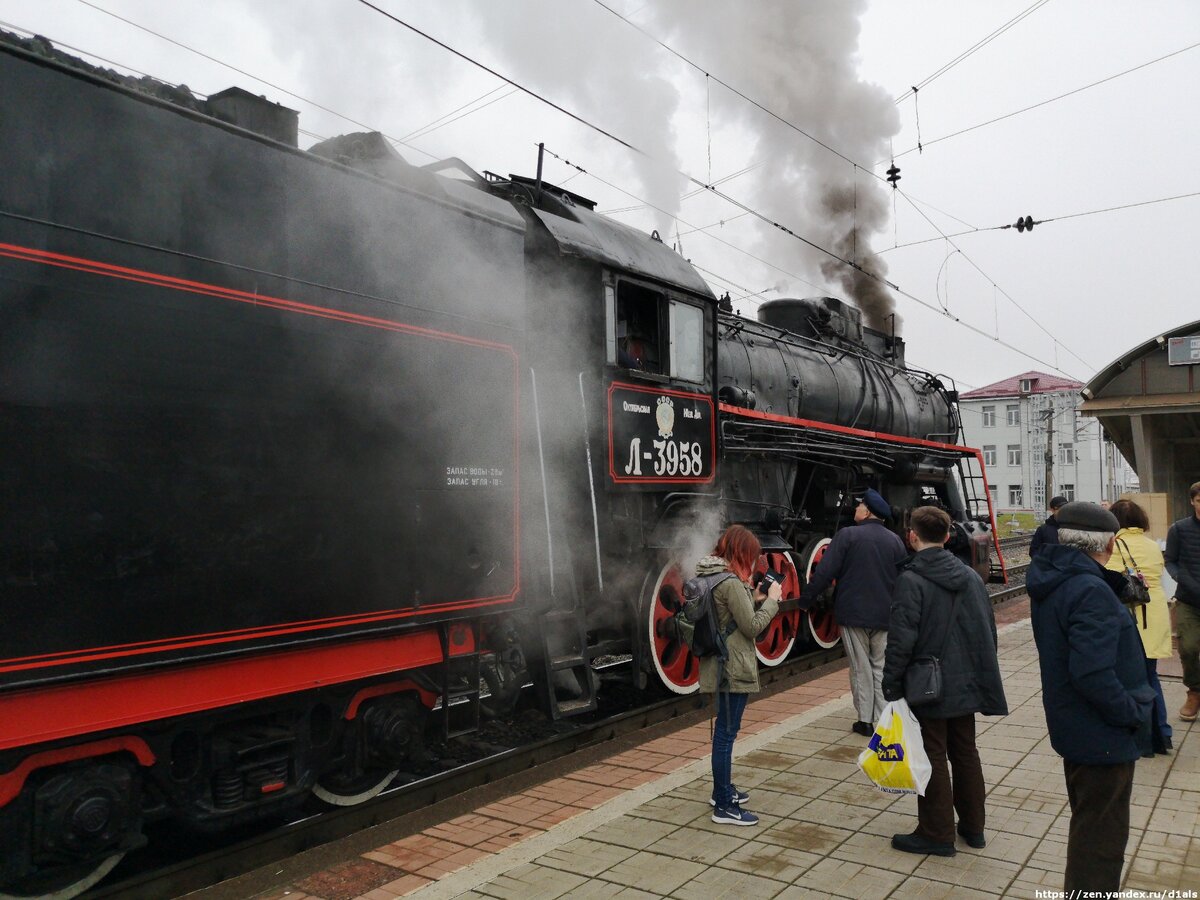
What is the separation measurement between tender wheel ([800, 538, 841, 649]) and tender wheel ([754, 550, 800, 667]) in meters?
0.35

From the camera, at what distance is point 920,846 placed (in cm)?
378

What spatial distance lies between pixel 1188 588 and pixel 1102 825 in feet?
11.1

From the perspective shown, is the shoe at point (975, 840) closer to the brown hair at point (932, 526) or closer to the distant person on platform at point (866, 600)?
the brown hair at point (932, 526)

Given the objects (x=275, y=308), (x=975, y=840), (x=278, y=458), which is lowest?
(x=975, y=840)

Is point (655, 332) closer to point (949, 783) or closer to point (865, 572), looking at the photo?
point (865, 572)

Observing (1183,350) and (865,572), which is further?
(1183,350)

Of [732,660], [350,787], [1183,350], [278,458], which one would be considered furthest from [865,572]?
[1183,350]

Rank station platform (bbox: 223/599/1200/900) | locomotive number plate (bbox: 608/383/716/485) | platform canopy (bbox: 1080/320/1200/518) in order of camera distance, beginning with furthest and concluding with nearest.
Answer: platform canopy (bbox: 1080/320/1200/518) < locomotive number plate (bbox: 608/383/716/485) < station platform (bbox: 223/599/1200/900)

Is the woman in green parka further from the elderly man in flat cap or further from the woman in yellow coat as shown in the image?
the woman in yellow coat

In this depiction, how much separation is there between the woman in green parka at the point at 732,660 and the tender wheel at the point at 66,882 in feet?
8.62

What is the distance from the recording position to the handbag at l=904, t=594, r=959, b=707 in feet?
12.1

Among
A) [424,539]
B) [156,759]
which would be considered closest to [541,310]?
[424,539]

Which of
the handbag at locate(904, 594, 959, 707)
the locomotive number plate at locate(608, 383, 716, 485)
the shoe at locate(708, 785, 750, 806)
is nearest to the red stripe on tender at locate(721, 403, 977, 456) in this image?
the locomotive number plate at locate(608, 383, 716, 485)

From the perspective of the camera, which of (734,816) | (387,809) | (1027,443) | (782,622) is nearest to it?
(734,816)
